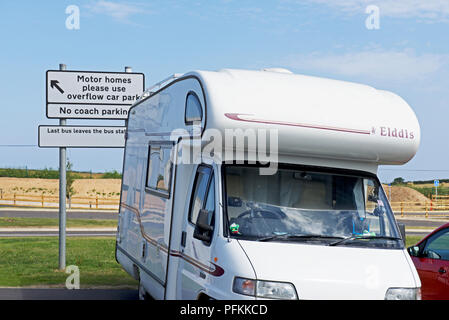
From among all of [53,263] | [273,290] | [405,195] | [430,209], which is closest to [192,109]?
[273,290]

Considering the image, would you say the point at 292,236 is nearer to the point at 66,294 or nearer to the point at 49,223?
the point at 66,294

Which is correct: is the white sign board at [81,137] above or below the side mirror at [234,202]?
above

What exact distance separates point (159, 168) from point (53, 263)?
825 cm

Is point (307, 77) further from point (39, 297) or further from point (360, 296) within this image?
point (39, 297)

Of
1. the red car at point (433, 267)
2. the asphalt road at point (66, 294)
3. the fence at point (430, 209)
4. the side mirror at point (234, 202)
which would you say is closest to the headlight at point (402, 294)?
the side mirror at point (234, 202)

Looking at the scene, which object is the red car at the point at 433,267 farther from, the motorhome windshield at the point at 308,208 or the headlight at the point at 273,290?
the headlight at the point at 273,290

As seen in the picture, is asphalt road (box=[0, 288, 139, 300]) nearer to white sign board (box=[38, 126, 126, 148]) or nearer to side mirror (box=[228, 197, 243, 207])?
white sign board (box=[38, 126, 126, 148])

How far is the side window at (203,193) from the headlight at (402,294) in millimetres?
1808

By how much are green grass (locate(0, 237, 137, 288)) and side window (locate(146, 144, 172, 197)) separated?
4364mm

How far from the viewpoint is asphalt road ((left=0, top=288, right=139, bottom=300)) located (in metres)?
10.5

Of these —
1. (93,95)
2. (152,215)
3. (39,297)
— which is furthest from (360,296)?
(93,95)

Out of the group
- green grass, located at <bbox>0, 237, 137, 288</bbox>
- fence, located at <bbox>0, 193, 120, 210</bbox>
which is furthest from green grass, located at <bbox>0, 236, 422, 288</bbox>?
fence, located at <bbox>0, 193, 120, 210</bbox>

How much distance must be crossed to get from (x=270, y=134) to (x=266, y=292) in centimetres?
165

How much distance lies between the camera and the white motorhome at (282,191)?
547cm
